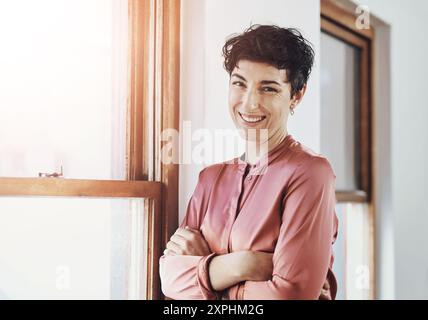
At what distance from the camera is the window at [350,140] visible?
237 centimetres

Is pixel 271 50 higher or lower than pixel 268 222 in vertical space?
higher

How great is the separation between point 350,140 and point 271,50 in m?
1.01

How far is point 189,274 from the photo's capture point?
160 cm

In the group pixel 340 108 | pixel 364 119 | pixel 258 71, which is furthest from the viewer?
pixel 364 119

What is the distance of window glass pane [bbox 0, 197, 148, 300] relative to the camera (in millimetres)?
1417

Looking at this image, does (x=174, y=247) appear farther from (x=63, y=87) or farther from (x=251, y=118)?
(x=63, y=87)

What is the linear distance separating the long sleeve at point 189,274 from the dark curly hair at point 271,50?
43 cm

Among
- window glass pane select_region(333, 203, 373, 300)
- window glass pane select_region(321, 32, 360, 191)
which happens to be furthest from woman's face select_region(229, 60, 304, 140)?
window glass pane select_region(333, 203, 373, 300)

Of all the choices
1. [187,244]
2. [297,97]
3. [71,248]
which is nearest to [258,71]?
[297,97]

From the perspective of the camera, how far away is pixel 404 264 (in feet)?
8.32

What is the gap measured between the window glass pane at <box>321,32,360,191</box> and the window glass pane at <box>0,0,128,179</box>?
1005 mm

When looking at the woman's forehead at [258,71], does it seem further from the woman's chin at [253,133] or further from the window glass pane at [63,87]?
the window glass pane at [63,87]

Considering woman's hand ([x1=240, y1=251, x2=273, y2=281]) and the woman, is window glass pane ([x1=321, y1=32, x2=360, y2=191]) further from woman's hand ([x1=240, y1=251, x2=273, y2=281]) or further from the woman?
woman's hand ([x1=240, y1=251, x2=273, y2=281])

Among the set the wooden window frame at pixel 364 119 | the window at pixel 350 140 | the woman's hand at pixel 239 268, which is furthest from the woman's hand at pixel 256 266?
the wooden window frame at pixel 364 119
